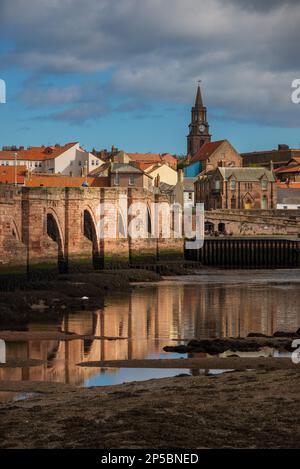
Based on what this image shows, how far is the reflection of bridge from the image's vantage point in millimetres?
50562

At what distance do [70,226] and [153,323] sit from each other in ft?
82.0

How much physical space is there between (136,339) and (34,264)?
2159 cm

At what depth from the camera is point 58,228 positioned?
59656mm

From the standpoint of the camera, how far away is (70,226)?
199 ft

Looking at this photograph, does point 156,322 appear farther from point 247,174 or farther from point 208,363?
point 247,174

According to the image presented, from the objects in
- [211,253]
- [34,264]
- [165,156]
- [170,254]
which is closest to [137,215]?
[170,254]

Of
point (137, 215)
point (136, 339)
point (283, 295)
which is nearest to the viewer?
point (136, 339)

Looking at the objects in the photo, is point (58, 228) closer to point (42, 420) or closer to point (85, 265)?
point (85, 265)

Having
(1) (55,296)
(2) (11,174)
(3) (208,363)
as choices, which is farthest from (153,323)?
(2) (11,174)

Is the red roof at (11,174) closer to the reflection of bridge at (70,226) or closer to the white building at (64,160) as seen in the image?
the white building at (64,160)

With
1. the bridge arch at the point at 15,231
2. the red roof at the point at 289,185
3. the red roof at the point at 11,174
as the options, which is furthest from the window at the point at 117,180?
the bridge arch at the point at 15,231

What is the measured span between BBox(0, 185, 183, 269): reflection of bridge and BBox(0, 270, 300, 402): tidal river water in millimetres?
5693

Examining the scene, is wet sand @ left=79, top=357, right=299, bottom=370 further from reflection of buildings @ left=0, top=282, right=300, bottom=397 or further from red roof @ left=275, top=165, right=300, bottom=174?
red roof @ left=275, top=165, right=300, bottom=174

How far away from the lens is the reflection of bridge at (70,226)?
5056 centimetres
